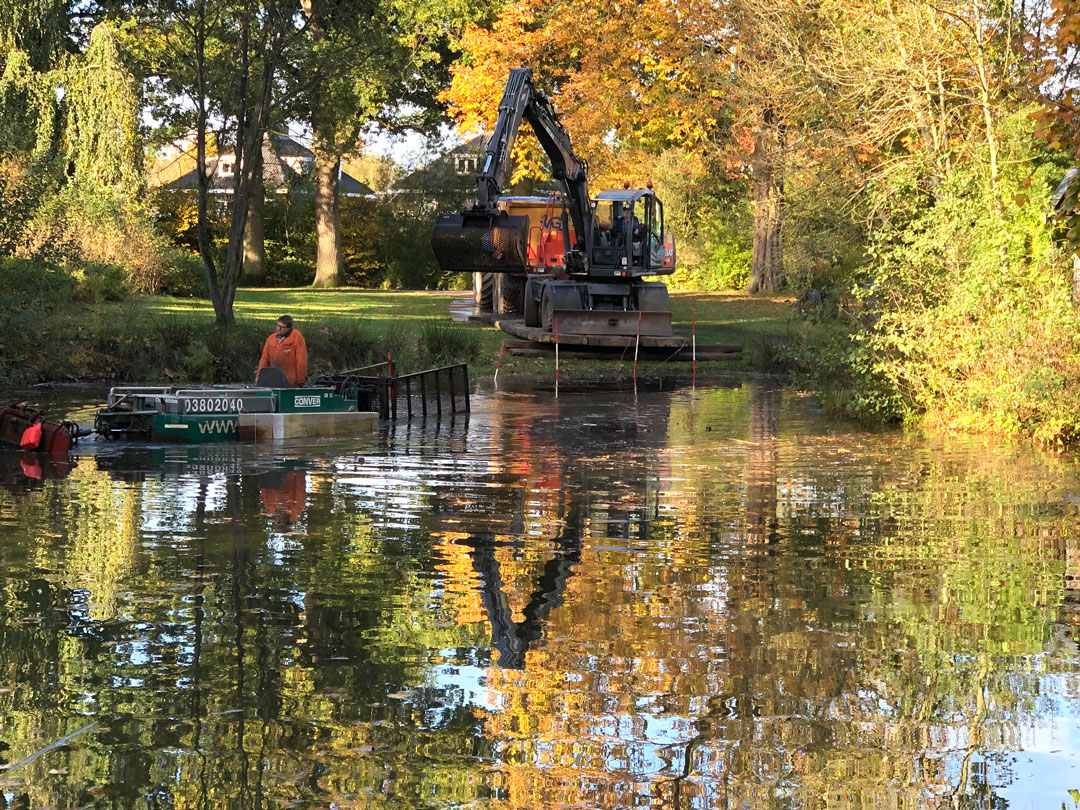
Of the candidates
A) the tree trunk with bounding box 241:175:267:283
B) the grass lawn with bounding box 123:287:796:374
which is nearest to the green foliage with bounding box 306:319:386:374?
the grass lawn with bounding box 123:287:796:374

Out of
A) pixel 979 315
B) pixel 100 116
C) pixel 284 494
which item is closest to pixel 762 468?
pixel 979 315

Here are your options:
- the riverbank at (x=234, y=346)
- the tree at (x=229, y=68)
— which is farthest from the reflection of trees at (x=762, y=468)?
the tree at (x=229, y=68)

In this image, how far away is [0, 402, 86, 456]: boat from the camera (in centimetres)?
1822

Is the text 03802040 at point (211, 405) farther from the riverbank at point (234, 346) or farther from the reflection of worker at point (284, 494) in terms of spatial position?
the riverbank at point (234, 346)

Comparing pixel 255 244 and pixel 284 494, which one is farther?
pixel 255 244

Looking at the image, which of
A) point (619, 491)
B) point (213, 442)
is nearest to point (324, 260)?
point (213, 442)

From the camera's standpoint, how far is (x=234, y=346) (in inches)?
1109

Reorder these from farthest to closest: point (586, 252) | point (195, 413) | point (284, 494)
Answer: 1. point (586, 252)
2. point (195, 413)
3. point (284, 494)

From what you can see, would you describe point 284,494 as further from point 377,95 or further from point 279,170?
point 279,170

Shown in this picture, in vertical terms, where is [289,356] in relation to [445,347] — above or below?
above

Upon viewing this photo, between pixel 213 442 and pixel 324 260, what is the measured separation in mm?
38470

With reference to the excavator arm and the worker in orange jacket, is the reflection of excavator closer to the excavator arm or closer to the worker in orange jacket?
the excavator arm

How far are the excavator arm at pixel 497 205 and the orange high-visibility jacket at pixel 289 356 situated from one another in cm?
584

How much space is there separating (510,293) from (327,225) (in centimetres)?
1855
